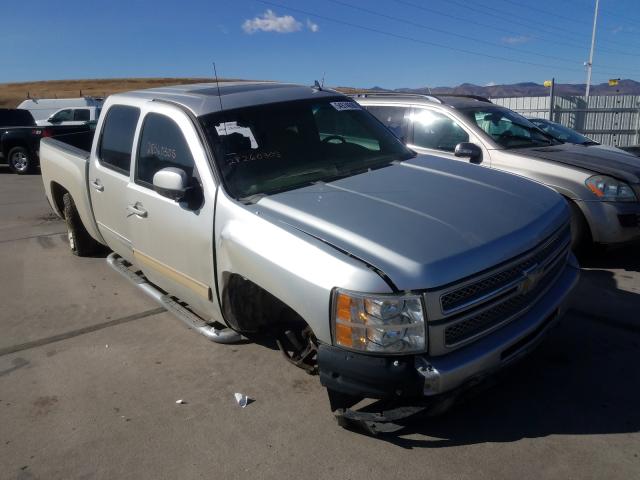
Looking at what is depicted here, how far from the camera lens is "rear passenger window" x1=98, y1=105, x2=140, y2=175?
4.40 metres

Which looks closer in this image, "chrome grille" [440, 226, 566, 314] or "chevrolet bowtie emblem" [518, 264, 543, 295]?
"chrome grille" [440, 226, 566, 314]

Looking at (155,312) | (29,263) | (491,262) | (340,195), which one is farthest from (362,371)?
(29,263)

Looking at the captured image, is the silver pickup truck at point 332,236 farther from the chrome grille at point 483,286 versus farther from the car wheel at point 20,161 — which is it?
the car wheel at point 20,161

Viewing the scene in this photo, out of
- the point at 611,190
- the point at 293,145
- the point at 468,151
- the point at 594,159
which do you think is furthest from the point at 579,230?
the point at 293,145

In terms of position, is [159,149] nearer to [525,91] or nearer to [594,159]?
[594,159]

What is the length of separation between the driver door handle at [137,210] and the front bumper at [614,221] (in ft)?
13.6

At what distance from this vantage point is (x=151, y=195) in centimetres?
388

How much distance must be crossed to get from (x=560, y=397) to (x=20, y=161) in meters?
15.3

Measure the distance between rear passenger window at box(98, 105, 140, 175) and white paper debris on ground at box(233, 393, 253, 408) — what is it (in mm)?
2070

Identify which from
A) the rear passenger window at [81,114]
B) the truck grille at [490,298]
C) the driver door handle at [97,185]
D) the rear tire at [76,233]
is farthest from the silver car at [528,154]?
the rear passenger window at [81,114]

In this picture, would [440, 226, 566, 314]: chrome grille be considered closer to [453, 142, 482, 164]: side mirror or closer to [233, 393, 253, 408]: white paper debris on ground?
[233, 393, 253, 408]: white paper debris on ground

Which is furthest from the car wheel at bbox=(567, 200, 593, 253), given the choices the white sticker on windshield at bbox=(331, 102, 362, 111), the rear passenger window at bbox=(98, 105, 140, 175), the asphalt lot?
the rear passenger window at bbox=(98, 105, 140, 175)

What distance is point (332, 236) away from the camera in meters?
2.69

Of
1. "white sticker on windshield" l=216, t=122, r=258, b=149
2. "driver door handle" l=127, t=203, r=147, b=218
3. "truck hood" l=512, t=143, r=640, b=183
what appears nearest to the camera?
"white sticker on windshield" l=216, t=122, r=258, b=149
